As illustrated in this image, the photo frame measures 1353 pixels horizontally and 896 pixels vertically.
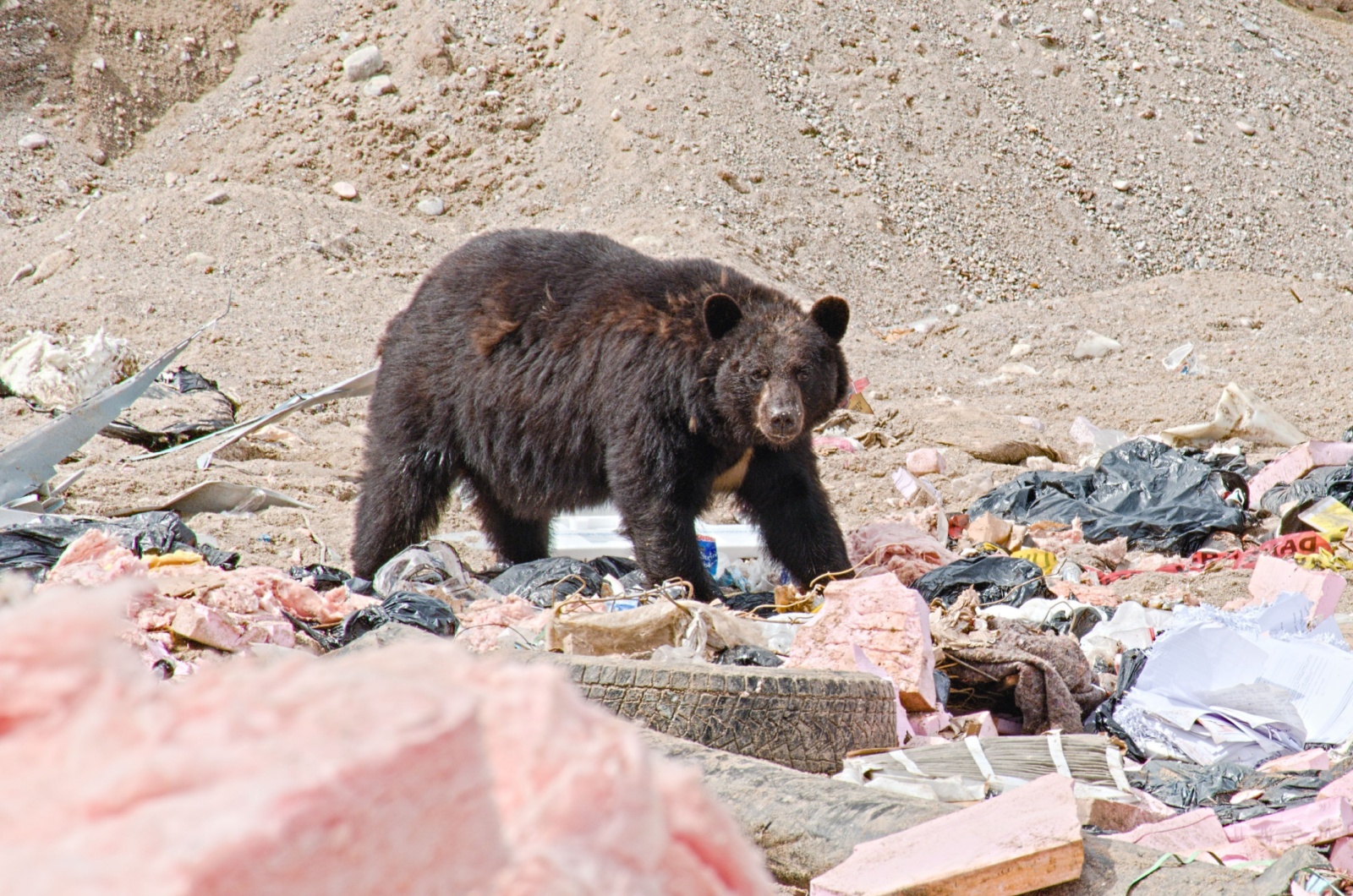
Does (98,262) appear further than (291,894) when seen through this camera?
Yes

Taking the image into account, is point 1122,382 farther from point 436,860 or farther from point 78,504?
point 436,860

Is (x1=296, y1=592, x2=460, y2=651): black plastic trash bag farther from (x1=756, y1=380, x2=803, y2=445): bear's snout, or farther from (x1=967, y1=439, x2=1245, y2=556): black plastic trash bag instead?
(x1=967, y1=439, x2=1245, y2=556): black plastic trash bag

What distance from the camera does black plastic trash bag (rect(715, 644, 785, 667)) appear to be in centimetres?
411

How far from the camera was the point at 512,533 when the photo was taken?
21.5 ft

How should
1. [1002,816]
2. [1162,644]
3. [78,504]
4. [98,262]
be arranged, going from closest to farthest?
[1002,816] < [1162,644] < [78,504] < [98,262]

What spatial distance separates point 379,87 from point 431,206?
2425 mm

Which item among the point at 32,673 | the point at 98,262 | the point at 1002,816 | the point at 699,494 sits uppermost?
the point at 32,673

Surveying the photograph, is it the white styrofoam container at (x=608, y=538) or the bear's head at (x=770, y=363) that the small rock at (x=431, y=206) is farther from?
the bear's head at (x=770, y=363)

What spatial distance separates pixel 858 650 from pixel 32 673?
338cm

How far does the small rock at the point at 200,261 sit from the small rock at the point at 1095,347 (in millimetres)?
8903

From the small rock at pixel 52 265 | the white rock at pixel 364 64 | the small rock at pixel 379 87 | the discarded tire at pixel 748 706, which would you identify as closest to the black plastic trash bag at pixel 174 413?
the small rock at pixel 52 265

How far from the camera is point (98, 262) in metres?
13.3

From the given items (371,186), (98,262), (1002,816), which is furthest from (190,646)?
(371,186)

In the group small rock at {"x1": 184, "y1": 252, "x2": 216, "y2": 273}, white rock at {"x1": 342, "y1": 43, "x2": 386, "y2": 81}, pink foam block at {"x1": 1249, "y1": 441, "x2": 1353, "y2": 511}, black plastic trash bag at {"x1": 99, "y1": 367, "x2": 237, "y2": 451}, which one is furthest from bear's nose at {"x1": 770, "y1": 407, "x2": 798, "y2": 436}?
white rock at {"x1": 342, "y1": 43, "x2": 386, "y2": 81}
